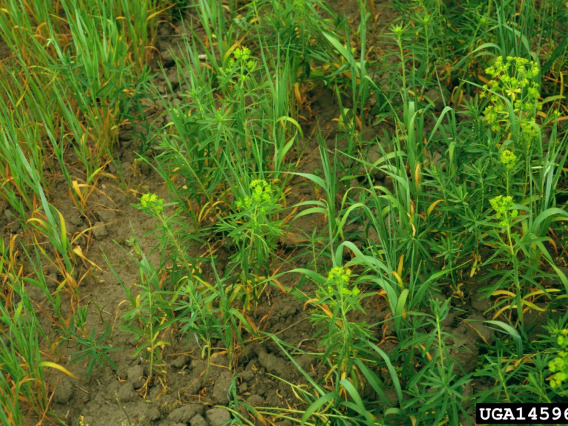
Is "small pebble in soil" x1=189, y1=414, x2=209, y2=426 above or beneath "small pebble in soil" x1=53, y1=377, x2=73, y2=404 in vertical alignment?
beneath

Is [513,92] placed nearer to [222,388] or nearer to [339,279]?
[339,279]

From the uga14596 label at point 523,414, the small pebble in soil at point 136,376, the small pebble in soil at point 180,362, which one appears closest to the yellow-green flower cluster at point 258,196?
the small pebble in soil at point 180,362

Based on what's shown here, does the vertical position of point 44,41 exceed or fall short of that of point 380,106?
it exceeds it

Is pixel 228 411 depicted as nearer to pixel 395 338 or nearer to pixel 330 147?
pixel 395 338

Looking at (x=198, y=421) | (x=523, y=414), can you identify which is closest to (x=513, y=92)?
(x=523, y=414)

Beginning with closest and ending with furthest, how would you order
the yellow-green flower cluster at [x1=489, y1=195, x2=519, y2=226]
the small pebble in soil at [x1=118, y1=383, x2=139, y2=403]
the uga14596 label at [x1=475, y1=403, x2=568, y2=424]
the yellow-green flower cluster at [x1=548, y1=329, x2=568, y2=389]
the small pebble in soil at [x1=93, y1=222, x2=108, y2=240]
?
1. the yellow-green flower cluster at [x1=548, y1=329, x2=568, y2=389]
2. the uga14596 label at [x1=475, y1=403, x2=568, y2=424]
3. the yellow-green flower cluster at [x1=489, y1=195, x2=519, y2=226]
4. the small pebble in soil at [x1=118, y1=383, x2=139, y2=403]
5. the small pebble in soil at [x1=93, y1=222, x2=108, y2=240]

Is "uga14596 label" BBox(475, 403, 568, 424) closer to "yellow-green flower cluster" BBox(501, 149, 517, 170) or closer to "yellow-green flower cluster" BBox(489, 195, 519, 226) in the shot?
"yellow-green flower cluster" BBox(489, 195, 519, 226)

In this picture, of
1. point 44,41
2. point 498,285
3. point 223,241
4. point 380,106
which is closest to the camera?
point 498,285

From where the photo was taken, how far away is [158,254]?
2982 mm

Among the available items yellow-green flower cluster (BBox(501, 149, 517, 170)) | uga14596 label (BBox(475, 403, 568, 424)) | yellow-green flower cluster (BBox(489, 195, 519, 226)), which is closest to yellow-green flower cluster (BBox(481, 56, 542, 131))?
yellow-green flower cluster (BBox(501, 149, 517, 170))

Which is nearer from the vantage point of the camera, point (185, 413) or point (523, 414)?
point (523, 414)

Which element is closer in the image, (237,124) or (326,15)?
(237,124)

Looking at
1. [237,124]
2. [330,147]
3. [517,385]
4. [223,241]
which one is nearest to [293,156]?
[330,147]

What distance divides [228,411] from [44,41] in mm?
2248
